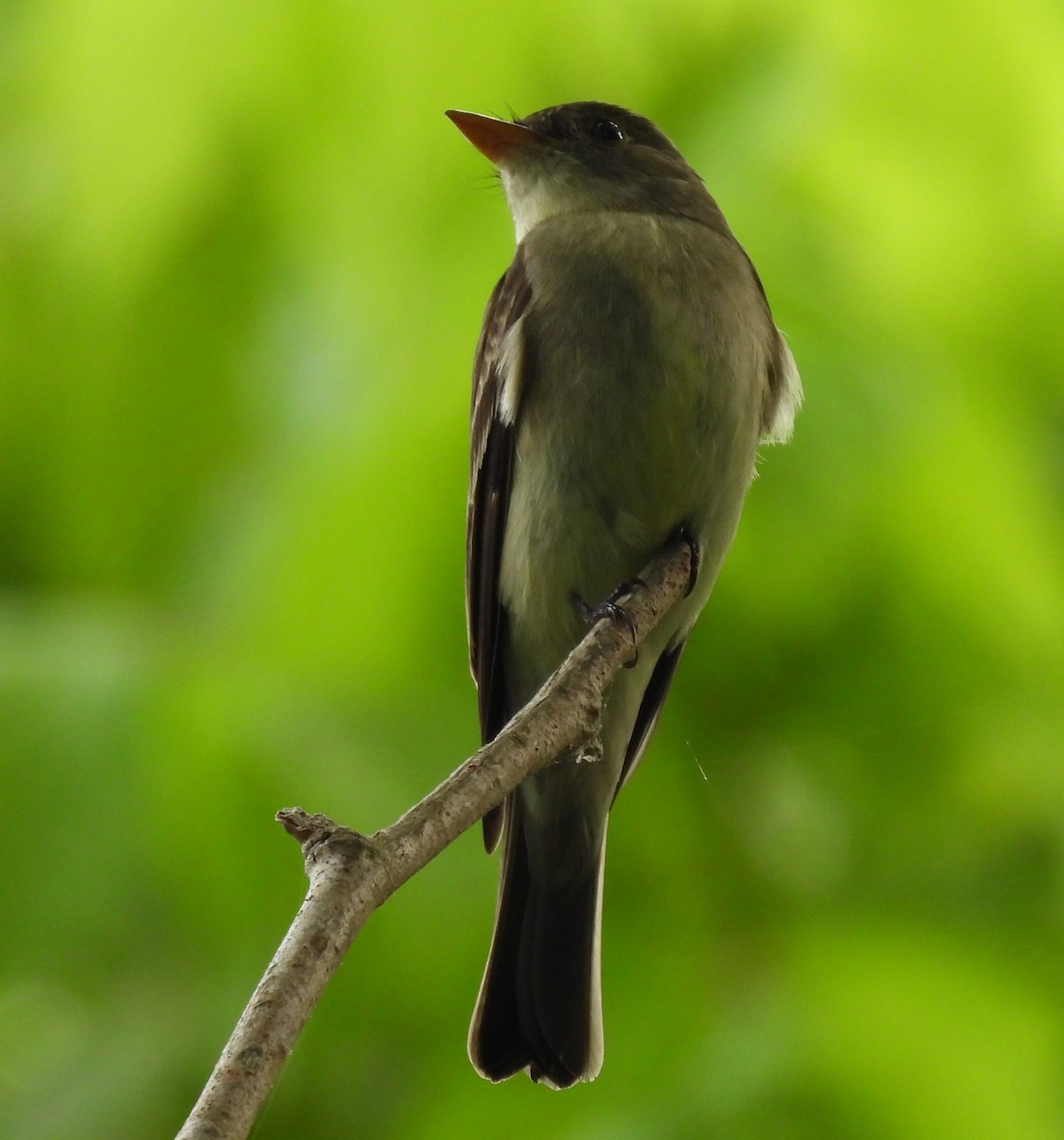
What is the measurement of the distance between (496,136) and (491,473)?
1.53ft

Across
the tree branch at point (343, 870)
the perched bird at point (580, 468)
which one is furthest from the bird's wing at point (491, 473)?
the tree branch at point (343, 870)

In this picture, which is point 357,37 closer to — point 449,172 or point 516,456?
point 449,172

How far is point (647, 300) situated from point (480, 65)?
88 cm

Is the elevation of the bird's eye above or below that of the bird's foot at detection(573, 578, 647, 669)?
above

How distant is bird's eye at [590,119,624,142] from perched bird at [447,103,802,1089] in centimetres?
6

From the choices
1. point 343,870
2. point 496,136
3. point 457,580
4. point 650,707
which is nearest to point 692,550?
point 650,707

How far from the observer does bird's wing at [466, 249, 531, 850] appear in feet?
5.49

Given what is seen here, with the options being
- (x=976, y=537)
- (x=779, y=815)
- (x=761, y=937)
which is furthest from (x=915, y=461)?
(x=761, y=937)

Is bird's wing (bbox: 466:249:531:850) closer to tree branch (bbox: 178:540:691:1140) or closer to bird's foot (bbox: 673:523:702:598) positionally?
bird's foot (bbox: 673:523:702:598)

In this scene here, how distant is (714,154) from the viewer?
227cm

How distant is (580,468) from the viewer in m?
1.62

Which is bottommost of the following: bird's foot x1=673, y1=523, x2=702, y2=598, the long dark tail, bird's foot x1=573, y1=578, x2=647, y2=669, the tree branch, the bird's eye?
the tree branch

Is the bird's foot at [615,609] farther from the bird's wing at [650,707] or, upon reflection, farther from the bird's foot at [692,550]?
the bird's wing at [650,707]

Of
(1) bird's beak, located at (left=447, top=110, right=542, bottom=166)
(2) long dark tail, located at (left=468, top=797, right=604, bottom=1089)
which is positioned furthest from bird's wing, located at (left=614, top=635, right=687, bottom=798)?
(1) bird's beak, located at (left=447, top=110, right=542, bottom=166)
